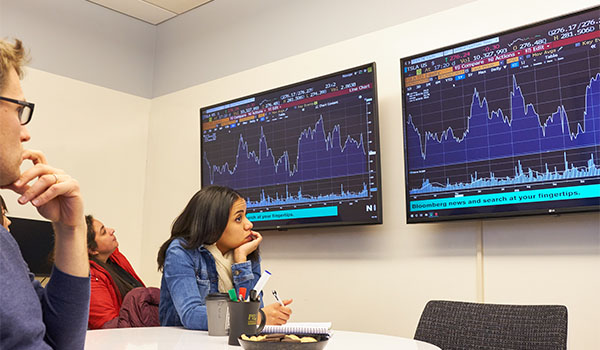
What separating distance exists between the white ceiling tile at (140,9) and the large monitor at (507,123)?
2.28 meters

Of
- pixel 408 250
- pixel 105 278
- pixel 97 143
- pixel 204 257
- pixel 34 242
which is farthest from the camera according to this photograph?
pixel 97 143

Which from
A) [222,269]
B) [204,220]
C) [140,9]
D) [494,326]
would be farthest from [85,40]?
[494,326]

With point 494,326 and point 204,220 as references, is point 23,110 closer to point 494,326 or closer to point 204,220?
point 204,220

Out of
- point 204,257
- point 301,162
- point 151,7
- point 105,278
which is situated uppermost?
point 151,7

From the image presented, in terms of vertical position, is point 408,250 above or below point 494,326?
above

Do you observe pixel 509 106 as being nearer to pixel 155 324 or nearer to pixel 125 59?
pixel 155 324

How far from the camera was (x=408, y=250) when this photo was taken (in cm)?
288

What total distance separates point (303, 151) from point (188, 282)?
51.8 inches

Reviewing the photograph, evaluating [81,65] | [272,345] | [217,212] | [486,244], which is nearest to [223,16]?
[81,65]

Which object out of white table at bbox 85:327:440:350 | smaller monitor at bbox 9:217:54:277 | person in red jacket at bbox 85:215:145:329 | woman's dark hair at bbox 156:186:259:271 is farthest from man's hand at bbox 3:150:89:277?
smaller monitor at bbox 9:217:54:277

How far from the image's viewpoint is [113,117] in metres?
4.29

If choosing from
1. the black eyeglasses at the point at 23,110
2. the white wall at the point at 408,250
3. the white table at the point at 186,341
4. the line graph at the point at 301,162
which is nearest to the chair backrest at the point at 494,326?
the white table at the point at 186,341

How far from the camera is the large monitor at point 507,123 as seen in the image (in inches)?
90.4

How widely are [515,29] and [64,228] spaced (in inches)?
83.9
